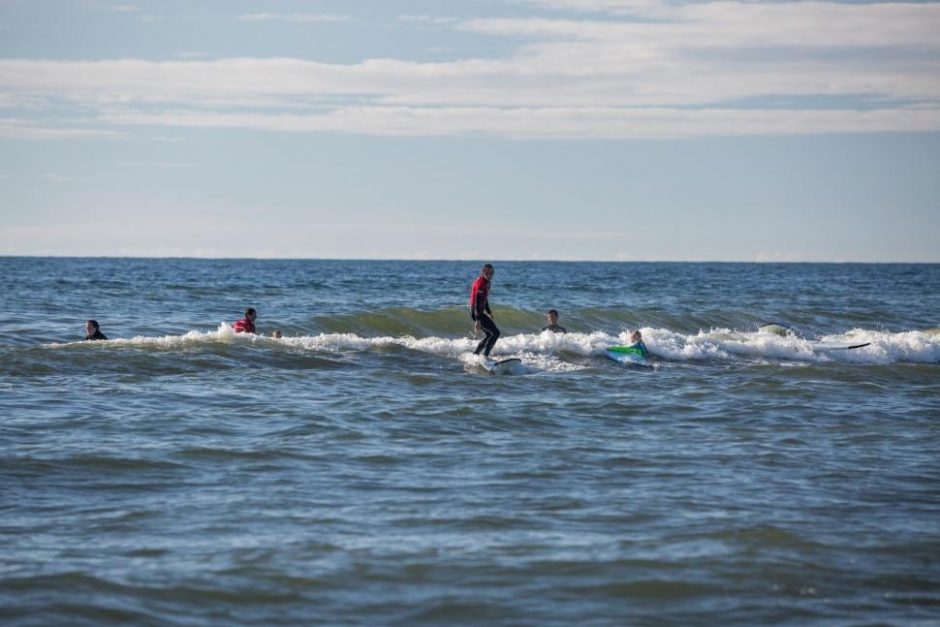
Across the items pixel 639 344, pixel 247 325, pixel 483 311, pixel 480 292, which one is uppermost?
pixel 480 292

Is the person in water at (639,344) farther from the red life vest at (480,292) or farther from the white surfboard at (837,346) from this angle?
the white surfboard at (837,346)

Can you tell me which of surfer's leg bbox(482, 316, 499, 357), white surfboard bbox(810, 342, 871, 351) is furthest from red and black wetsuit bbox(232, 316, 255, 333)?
white surfboard bbox(810, 342, 871, 351)

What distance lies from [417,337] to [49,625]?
67.4 ft

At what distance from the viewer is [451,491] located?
9641mm

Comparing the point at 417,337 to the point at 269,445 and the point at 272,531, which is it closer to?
the point at 269,445

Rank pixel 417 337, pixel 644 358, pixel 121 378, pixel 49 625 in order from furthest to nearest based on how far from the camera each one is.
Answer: pixel 417 337, pixel 644 358, pixel 121 378, pixel 49 625

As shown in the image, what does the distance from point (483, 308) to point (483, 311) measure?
59mm

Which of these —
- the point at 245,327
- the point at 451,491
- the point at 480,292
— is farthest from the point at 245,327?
the point at 451,491

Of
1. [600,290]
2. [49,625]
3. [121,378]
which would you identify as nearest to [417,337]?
[121,378]

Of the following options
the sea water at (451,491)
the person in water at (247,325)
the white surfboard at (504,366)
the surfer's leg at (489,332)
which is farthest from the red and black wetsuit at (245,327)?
the white surfboard at (504,366)

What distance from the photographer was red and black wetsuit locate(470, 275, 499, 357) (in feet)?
63.9

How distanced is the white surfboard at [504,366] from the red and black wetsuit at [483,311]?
0.82 m

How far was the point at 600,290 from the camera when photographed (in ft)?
173

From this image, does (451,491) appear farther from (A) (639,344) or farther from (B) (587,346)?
(B) (587,346)
